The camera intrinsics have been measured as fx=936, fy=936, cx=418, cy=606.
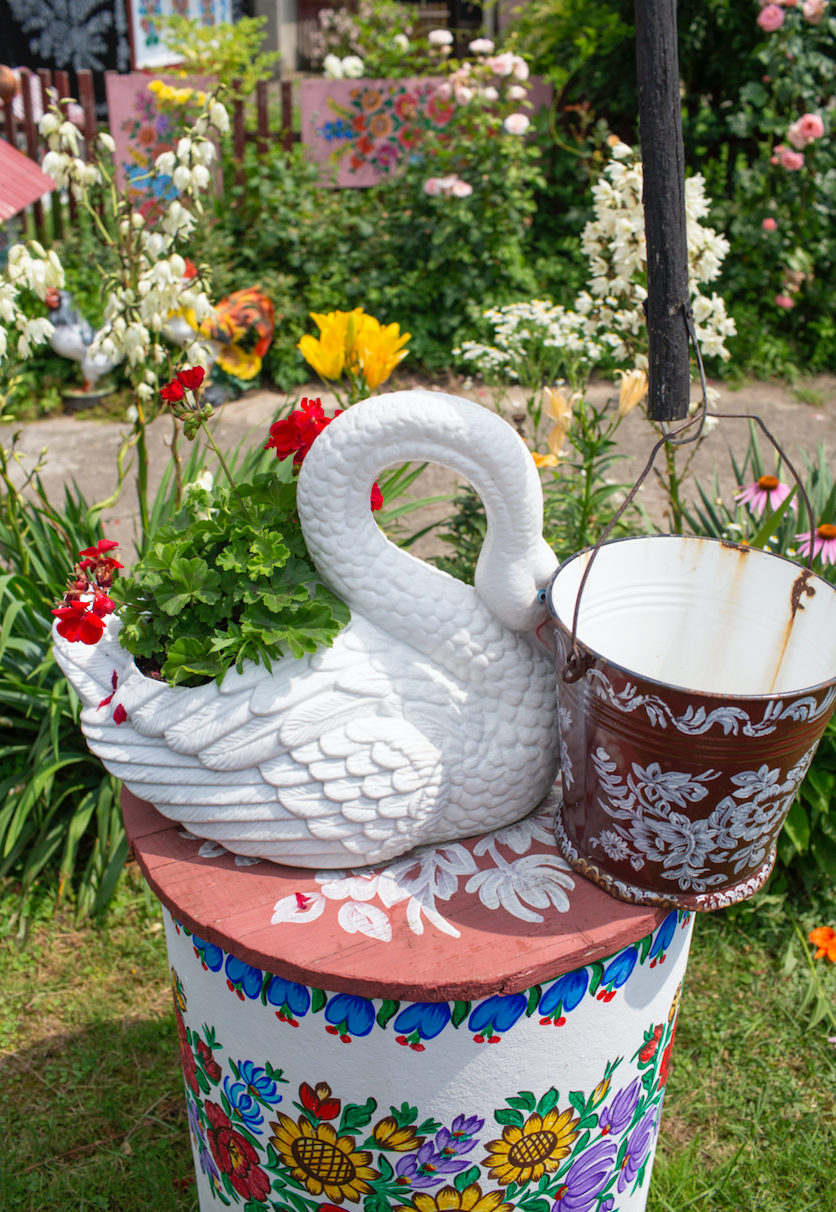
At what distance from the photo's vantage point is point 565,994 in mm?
1314

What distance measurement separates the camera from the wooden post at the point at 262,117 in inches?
249

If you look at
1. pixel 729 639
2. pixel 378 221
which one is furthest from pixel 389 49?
pixel 729 639

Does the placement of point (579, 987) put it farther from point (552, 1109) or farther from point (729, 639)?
point (729, 639)

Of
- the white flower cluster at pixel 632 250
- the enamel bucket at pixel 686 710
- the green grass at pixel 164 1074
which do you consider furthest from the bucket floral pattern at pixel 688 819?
the white flower cluster at pixel 632 250

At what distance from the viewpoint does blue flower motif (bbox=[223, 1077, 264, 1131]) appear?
142 centimetres

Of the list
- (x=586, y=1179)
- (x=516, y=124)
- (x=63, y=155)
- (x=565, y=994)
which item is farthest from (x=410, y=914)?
(x=516, y=124)

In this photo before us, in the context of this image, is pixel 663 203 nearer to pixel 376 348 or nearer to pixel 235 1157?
pixel 376 348

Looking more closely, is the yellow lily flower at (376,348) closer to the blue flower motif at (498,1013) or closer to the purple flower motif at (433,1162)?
the blue flower motif at (498,1013)

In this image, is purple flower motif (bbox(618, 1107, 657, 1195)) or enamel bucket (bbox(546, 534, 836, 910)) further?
purple flower motif (bbox(618, 1107, 657, 1195))

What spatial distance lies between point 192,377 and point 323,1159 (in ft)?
3.95

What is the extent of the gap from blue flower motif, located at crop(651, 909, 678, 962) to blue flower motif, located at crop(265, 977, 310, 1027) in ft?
1.70

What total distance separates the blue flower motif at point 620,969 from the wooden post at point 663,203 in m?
0.77

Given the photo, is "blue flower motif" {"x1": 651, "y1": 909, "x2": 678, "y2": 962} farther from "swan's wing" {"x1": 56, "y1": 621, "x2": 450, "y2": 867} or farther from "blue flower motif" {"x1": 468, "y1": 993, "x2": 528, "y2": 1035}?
"swan's wing" {"x1": 56, "y1": 621, "x2": 450, "y2": 867}

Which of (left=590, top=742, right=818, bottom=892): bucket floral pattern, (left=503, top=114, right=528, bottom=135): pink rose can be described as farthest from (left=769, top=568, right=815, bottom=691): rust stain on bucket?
(left=503, top=114, right=528, bottom=135): pink rose
